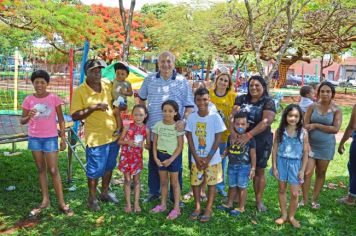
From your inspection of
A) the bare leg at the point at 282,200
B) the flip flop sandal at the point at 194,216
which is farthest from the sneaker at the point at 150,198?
the bare leg at the point at 282,200

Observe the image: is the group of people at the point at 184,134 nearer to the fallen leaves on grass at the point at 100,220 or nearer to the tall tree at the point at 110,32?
the fallen leaves on grass at the point at 100,220

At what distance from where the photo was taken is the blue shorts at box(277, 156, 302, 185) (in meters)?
4.29

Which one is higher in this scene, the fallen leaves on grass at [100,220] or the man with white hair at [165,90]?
the man with white hair at [165,90]

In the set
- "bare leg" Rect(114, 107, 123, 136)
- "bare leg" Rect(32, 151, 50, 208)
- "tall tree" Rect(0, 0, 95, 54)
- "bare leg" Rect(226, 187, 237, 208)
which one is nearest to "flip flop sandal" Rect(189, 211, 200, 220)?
"bare leg" Rect(226, 187, 237, 208)

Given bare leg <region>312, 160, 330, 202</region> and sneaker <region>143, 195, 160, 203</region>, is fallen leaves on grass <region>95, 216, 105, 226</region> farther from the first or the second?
bare leg <region>312, 160, 330, 202</region>

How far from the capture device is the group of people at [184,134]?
433 cm

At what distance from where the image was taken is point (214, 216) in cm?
461

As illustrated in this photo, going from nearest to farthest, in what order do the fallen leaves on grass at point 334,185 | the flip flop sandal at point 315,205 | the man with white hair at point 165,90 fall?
the man with white hair at point 165,90 → the flip flop sandal at point 315,205 → the fallen leaves on grass at point 334,185

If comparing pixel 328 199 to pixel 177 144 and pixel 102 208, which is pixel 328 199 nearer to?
pixel 177 144

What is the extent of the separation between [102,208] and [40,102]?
4.95 feet

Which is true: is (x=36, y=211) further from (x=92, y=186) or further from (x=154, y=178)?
(x=154, y=178)

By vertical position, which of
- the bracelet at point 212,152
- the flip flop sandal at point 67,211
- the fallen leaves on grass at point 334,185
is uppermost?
the bracelet at point 212,152

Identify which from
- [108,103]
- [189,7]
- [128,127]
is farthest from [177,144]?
[189,7]

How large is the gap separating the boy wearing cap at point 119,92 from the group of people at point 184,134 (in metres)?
0.02
